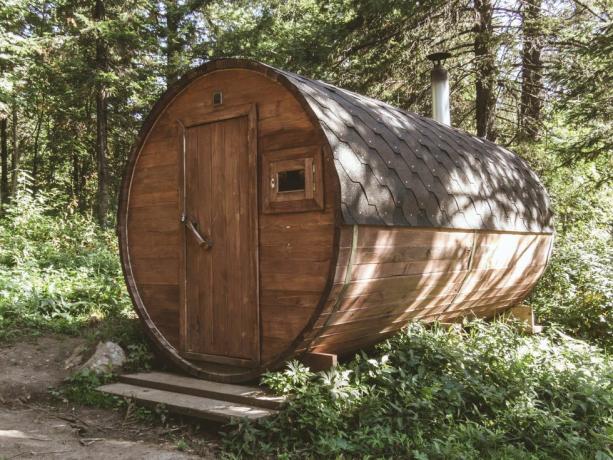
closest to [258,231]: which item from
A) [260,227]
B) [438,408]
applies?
[260,227]

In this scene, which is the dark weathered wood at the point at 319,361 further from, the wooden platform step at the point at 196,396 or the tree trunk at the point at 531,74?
the tree trunk at the point at 531,74

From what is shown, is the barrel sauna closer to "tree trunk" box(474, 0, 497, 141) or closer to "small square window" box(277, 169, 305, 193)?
"small square window" box(277, 169, 305, 193)

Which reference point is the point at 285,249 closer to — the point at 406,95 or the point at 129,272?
the point at 129,272

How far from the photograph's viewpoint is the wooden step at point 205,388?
4195mm

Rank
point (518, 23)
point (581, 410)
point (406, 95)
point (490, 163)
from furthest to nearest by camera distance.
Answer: point (406, 95)
point (518, 23)
point (490, 163)
point (581, 410)

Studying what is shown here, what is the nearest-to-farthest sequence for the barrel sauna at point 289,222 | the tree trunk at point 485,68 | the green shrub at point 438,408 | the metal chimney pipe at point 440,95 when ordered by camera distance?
the green shrub at point 438,408, the barrel sauna at point 289,222, the metal chimney pipe at point 440,95, the tree trunk at point 485,68

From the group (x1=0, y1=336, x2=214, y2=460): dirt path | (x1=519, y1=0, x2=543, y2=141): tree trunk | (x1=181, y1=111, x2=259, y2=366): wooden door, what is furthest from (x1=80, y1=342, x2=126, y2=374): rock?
(x1=519, y1=0, x2=543, y2=141): tree trunk

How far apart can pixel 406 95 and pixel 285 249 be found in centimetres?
810

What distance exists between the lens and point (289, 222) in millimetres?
4426

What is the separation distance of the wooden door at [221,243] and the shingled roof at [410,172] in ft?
2.90

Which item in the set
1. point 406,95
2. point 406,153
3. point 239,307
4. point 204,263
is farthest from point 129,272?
point 406,95

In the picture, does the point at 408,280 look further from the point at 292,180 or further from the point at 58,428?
the point at 58,428

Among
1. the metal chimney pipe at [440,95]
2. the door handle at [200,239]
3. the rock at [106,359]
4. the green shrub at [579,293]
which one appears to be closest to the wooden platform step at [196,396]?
the rock at [106,359]

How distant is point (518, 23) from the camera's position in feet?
35.2
